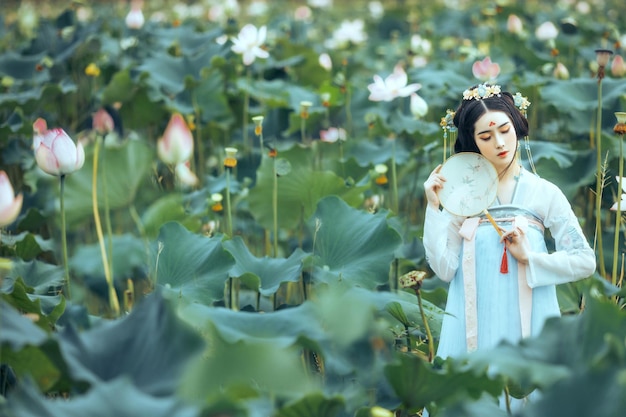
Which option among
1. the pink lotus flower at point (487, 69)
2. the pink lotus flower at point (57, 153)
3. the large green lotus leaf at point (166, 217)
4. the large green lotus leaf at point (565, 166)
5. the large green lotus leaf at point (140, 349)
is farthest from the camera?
the pink lotus flower at point (487, 69)

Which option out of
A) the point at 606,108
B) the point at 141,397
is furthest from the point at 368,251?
the point at 606,108

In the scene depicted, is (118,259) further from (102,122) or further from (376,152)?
(376,152)

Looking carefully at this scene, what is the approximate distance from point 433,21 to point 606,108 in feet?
10.4

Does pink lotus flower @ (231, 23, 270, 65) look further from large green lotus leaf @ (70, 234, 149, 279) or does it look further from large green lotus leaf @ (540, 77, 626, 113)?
large green lotus leaf @ (540, 77, 626, 113)

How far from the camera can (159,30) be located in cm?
479

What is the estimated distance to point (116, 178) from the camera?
294cm

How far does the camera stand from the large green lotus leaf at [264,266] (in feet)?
6.94

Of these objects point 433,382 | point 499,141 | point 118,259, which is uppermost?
point 499,141

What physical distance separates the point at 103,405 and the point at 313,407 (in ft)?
1.14

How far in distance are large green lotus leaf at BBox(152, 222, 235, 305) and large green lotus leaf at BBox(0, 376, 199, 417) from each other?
81 cm

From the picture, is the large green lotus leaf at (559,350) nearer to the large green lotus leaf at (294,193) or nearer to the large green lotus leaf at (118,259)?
the large green lotus leaf at (294,193)

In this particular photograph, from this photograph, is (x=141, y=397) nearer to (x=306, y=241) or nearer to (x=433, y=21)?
(x=306, y=241)

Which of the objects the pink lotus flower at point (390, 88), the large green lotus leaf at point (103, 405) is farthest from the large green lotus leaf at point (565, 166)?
the large green lotus leaf at point (103, 405)

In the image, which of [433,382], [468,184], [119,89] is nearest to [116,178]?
[119,89]
